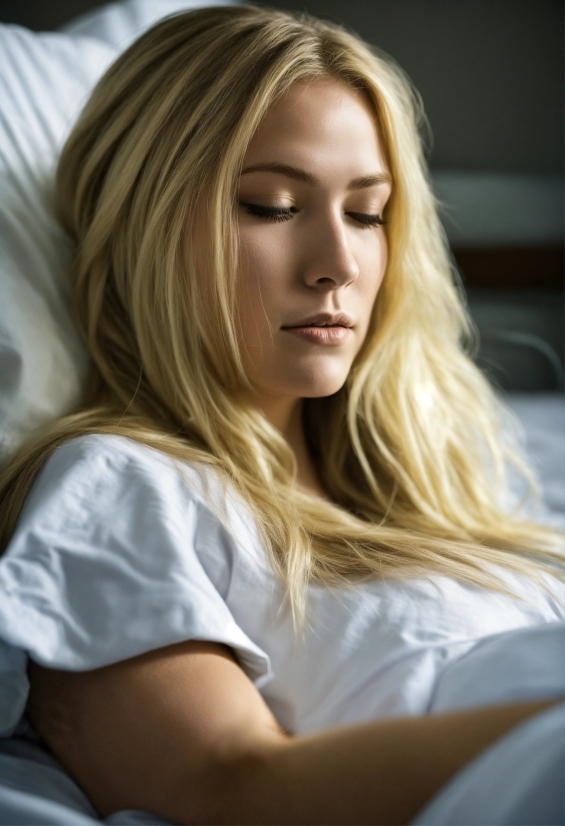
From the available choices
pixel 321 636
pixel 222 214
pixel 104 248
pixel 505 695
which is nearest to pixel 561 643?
pixel 505 695

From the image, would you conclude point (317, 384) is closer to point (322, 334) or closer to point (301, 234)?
point (322, 334)

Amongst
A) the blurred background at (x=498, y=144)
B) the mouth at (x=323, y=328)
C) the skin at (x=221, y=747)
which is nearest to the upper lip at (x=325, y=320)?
the mouth at (x=323, y=328)

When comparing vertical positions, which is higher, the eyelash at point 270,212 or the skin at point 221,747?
the eyelash at point 270,212

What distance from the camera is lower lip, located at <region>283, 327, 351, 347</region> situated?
90 centimetres

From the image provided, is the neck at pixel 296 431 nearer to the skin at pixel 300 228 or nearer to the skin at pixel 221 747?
the skin at pixel 300 228

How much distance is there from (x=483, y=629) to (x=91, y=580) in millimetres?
347

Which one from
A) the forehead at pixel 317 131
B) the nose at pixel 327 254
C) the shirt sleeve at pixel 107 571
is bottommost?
the shirt sleeve at pixel 107 571

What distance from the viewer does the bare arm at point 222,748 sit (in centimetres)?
53

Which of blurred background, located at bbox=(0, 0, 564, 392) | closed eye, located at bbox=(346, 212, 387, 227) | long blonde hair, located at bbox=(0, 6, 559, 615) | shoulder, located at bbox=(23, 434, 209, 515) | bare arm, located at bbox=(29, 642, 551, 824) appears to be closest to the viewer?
bare arm, located at bbox=(29, 642, 551, 824)

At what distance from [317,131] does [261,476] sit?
0.37 metres

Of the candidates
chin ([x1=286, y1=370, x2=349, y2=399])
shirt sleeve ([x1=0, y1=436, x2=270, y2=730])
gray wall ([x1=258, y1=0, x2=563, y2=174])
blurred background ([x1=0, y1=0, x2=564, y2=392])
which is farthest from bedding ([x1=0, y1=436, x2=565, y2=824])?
gray wall ([x1=258, y1=0, x2=563, y2=174])

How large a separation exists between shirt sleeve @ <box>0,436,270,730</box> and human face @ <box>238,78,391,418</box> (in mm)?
228

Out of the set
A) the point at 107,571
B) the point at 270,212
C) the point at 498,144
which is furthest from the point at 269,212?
the point at 498,144

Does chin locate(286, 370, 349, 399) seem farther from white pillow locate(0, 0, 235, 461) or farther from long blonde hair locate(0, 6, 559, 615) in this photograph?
white pillow locate(0, 0, 235, 461)
